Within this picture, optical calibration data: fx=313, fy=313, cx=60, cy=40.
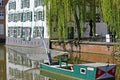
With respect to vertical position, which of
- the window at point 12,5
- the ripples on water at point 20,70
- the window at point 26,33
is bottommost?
the ripples on water at point 20,70

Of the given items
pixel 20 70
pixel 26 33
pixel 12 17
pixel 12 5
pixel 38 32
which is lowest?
pixel 20 70

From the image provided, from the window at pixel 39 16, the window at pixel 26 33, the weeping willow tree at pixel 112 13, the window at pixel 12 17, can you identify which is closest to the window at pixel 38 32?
the window at pixel 39 16

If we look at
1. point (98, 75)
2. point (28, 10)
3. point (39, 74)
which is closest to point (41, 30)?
point (28, 10)

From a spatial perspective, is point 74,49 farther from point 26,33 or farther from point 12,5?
point 12,5

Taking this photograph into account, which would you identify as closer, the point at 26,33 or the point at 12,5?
the point at 26,33

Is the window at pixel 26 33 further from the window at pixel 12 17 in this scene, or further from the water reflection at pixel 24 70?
the water reflection at pixel 24 70

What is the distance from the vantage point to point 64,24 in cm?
2155

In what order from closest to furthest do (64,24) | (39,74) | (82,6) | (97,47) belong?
1. (39,74)
2. (64,24)
3. (82,6)
4. (97,47)

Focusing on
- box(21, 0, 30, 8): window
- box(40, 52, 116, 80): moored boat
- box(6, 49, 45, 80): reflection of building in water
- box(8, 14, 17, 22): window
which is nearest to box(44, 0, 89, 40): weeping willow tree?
box(6, 49, 45, 80): reflection of building in water

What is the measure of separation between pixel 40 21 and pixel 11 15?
887 centimetres

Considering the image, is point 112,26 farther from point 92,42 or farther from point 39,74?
point 92,42

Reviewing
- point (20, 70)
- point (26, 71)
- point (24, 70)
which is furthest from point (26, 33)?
point (26, 71)

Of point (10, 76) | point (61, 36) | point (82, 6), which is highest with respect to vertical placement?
point (82, 6)

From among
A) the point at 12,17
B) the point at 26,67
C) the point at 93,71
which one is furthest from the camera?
the point at 12,17
